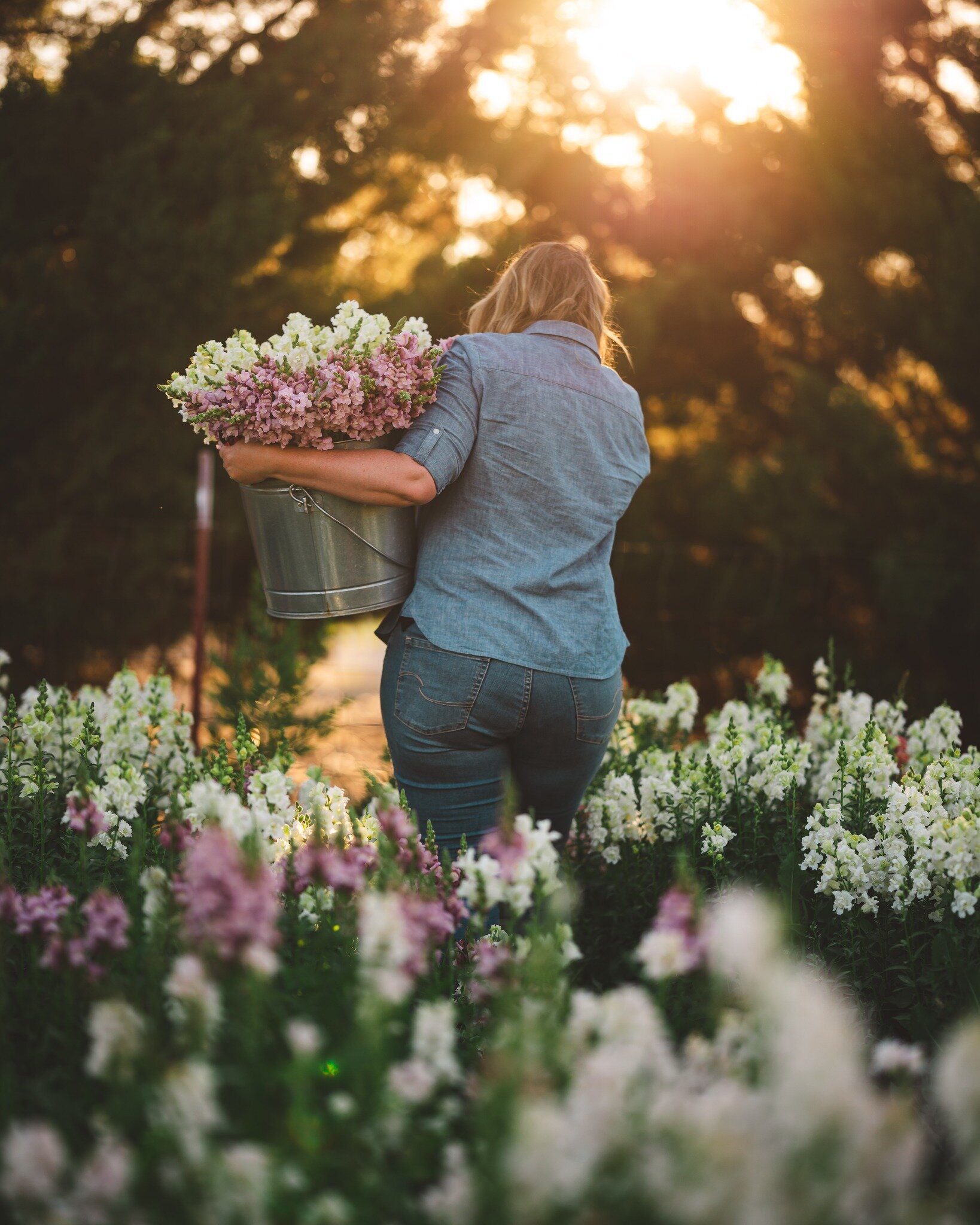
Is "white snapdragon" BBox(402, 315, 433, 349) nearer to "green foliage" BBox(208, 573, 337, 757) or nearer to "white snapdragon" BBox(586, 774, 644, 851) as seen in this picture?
"white snapdragon" BBox(586, 774, 644, 851)

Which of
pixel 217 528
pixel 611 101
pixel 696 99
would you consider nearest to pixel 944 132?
pixel 696 99

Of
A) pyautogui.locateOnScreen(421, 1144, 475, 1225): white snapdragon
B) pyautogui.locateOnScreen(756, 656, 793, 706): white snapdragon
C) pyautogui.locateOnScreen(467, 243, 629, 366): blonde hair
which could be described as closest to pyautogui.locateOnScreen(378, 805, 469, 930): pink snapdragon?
pyautogui.locateOnScreen(421, 1144, 475, 1225): white snapdragon

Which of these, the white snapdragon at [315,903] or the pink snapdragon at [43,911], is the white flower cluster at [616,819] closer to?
the white snapdragon at [315,903]

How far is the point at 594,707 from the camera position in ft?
7.41

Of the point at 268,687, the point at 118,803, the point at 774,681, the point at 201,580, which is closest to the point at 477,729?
the point at 118,803

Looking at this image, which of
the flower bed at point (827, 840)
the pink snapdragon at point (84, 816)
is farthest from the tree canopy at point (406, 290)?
the pink snapdragon at point (84, 816)

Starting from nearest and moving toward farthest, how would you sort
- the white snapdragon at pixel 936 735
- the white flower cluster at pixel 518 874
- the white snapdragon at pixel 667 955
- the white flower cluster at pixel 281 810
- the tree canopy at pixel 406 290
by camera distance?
the white snapdragon at pixel 667 955
the white flower cluster at pixel 518 874
the white flower cluster at pixel 281 810
the white snapdragon at pixel 936 735
the tree canopy at pixel 406 290

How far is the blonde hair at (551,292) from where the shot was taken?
236cm

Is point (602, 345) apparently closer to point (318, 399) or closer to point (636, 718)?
point (318, 399)

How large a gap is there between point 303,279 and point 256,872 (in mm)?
5299

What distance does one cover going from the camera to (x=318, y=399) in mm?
2207

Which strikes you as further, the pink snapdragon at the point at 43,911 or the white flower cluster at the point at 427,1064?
the pink snapdragon at the point at 43,911

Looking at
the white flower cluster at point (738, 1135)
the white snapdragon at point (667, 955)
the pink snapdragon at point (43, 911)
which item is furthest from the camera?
the pink snapdragon at point (43, 911)

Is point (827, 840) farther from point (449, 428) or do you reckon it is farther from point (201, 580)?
point (201, 580)
